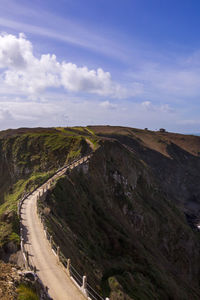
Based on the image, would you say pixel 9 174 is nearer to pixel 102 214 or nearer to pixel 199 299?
pixel 102 214

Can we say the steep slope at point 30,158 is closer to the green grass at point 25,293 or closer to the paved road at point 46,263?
the paved road at point 46,263

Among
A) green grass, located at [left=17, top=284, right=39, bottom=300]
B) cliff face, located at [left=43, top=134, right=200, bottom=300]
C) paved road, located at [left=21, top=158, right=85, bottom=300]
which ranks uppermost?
green grass, located at [left=17, top=284, right=39, bottom=300]

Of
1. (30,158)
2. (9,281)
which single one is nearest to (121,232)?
(9,281)

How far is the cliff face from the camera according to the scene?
2720 cm

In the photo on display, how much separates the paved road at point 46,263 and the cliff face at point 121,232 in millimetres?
1879

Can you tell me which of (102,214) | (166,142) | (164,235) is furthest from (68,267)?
(166,142)

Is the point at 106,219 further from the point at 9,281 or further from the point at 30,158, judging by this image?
the point at 9,281

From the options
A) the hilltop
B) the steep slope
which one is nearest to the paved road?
the hilltop

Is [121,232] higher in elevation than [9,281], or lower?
lower

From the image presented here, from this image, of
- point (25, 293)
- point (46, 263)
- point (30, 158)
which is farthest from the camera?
point (30, 158)

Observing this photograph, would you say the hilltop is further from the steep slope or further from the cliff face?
the steep slope

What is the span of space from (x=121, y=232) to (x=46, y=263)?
23445 millimetres

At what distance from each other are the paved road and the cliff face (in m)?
1.88

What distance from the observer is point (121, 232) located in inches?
1555
